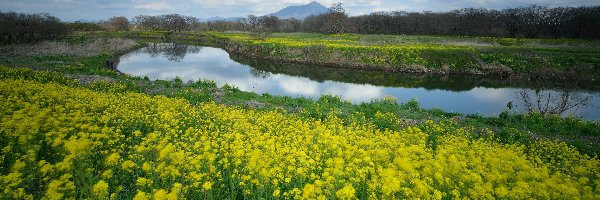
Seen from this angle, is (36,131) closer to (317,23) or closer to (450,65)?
(450,65)

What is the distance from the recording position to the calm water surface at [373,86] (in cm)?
2344

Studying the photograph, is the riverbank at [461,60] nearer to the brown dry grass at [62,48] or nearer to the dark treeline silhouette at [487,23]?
the brown dry grass at [62,48]

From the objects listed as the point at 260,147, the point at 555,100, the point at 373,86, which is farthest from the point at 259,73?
the point at 260,147

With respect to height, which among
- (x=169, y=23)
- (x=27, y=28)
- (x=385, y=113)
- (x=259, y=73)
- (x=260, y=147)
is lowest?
(x=385, y=113)

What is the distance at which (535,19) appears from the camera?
70.9 meters

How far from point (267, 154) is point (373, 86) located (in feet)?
76.0

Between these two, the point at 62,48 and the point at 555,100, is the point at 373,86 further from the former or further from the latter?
A: the point at 62,48

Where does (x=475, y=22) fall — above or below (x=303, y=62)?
above

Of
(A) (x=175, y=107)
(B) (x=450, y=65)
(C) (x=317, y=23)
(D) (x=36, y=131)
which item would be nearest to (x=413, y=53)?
(B) (x=450, y=65)

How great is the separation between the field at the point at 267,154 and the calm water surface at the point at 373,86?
8.02 metres

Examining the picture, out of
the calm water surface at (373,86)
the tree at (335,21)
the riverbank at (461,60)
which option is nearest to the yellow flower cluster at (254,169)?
the calm water surface at (373,86)

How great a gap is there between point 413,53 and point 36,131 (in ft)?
116

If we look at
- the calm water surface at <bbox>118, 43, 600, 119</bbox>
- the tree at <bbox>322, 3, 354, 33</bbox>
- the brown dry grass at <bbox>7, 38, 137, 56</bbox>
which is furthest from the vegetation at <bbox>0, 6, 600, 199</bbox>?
the tree at <bbox>322, 3, 354, 33</bbox>

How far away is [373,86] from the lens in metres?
29.3
